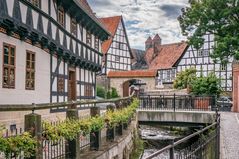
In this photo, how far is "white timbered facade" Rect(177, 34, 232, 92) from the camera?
54.2m

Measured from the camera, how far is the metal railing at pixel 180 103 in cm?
2900

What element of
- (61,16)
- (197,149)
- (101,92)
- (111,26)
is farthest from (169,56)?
(197,149)

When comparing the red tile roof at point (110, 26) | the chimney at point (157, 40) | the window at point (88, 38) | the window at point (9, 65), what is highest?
the chimney at point (157, 40)

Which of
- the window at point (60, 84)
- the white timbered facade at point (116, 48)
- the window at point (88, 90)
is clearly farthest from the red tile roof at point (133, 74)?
the window at point (60, 84)

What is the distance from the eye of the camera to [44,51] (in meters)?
19.4

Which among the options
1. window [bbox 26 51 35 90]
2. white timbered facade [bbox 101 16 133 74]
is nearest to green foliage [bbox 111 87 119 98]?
white timbered facade [bbox 101 16 133 74]

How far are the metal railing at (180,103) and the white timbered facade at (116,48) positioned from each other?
79.9ft

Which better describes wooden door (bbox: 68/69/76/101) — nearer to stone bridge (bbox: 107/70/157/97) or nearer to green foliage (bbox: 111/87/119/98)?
green foliage (bbox: 111/87/119/98)

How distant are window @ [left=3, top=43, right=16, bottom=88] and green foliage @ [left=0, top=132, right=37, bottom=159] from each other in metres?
7.71

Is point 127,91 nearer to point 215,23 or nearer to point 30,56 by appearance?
point 215,23

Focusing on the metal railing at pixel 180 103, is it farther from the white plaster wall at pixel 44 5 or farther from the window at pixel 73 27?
the white plaster wall at pixel 44 5

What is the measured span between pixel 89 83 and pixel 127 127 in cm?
1265

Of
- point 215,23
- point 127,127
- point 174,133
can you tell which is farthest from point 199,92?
point 127,127

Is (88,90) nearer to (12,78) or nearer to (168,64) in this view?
(12,78)
